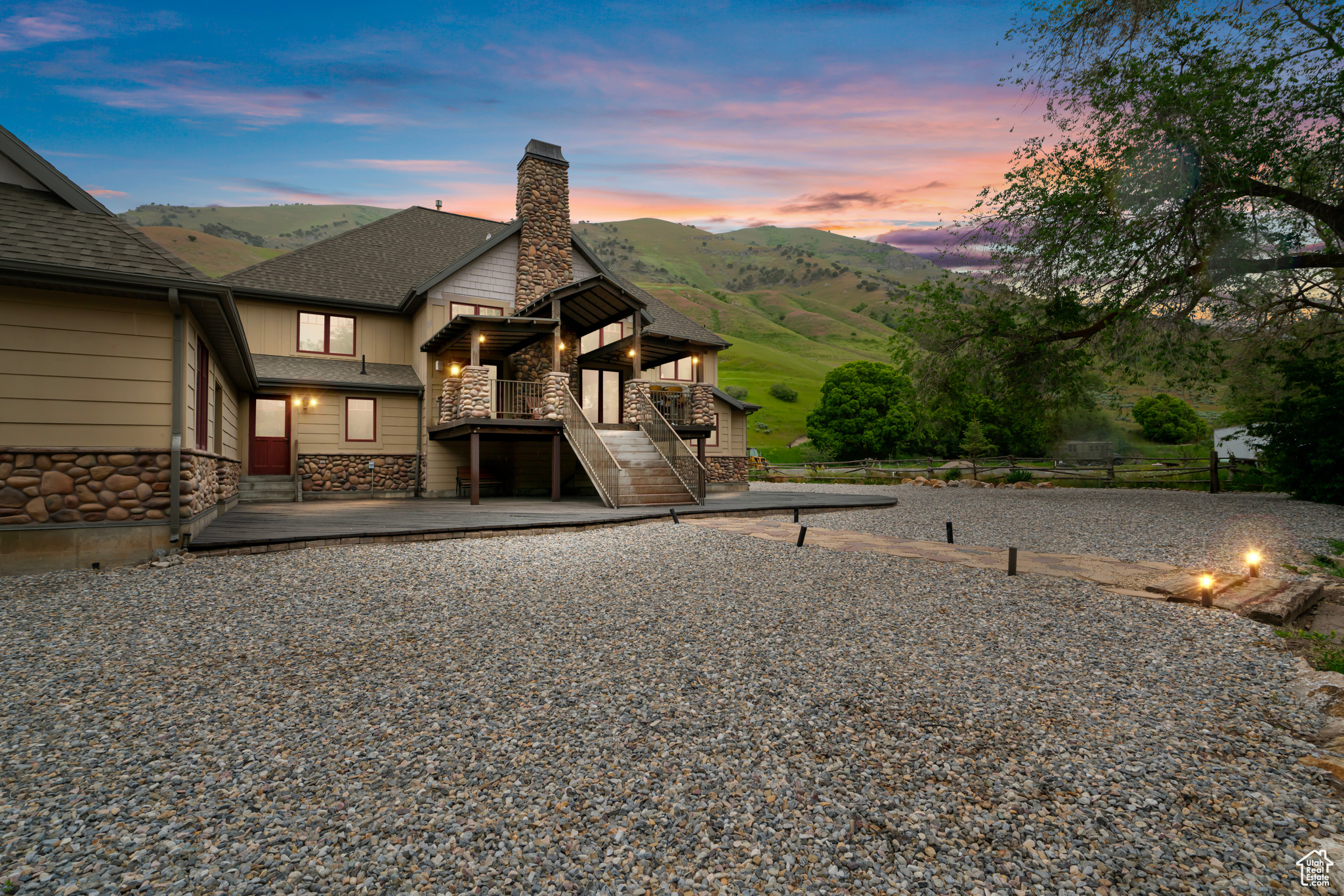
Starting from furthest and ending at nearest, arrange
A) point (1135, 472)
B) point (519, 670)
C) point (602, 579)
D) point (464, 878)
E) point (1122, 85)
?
point (1135, 472) < point (1122, 85) < point (602, 579) < point (519, 670) < point (464, 878)

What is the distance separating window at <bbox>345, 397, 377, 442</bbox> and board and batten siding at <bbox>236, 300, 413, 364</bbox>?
1654 millimetres

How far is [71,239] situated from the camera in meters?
6.79

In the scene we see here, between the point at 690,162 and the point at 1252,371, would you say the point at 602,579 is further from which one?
the point at 690,162

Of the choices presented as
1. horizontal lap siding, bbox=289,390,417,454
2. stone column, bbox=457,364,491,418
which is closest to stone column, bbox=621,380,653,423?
stone column, bbox=457,364,491,418

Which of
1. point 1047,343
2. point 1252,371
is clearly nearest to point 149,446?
point 1047,343

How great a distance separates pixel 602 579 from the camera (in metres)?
6.64

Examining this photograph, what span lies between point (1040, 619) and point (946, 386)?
13142 mm

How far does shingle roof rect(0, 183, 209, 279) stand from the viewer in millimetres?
6387

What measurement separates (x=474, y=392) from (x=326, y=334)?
6368mm

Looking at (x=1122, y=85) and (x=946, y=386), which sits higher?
(x=1122, y=85)

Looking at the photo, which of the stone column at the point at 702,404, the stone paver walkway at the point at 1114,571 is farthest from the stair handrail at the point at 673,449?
the stone paver walkway at the point at 1114,571

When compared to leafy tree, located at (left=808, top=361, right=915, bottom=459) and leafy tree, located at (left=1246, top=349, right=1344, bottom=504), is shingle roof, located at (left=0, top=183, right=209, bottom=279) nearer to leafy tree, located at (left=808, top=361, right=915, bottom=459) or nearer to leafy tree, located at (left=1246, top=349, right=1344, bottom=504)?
leafy tree, located at (left=1246, top=349, right=1344, bottom=504)

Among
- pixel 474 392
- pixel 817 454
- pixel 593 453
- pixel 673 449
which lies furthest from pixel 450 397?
pixel 817 454

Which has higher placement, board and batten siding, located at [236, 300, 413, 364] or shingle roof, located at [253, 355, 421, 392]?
board and batten siding, located at [236, 300, 413, 364]
